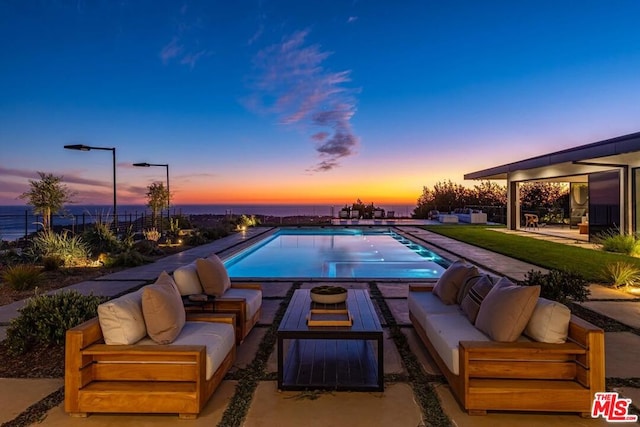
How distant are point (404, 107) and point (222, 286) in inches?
494

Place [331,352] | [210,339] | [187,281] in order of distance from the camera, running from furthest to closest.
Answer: [187,281]
[331,352]
[210,339]

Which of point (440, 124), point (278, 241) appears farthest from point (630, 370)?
point (440, 124)

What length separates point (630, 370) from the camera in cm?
292

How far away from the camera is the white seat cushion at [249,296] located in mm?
3799

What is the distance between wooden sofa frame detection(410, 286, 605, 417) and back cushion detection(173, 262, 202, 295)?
2581mm

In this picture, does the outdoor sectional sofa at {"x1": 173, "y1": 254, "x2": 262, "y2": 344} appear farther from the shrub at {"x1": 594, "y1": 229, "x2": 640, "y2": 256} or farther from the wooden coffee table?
the shrub at {"x1": 594, "y1": 229, "x2": 640, "y2": 256}

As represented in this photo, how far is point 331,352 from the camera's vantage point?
10.9 feet

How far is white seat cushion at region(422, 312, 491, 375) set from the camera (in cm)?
251

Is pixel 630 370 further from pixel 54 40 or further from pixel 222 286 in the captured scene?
pixel 54 40

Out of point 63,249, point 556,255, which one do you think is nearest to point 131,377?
point 63,249

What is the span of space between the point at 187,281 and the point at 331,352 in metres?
1.60

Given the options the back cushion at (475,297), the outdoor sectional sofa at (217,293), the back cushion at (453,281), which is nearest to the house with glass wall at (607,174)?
the back cushion at (453,281)

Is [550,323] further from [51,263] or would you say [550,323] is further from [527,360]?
[51,263]

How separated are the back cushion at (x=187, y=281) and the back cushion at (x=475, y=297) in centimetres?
257
